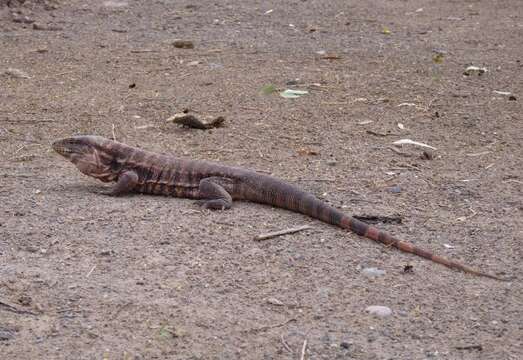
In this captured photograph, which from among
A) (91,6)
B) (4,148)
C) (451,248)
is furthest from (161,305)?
(91,6)

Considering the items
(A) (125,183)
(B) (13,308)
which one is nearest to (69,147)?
(A) (125,183)

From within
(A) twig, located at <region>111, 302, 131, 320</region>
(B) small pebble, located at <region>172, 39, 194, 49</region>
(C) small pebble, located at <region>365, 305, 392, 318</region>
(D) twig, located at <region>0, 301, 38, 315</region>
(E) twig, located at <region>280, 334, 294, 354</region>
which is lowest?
(B) small pebble, located at <region>172, 39, 194, 49</region>

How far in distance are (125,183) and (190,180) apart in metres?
0.49

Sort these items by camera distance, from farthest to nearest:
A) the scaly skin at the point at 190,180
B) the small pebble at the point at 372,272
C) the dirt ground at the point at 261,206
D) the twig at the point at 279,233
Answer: the scaly skin at the point at 190,180, the twig at the point at 279,233, the small pebble at the point at 372,272, the dirt ground at the point at 261,206

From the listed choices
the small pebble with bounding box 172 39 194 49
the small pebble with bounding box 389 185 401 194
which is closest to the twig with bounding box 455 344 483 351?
the small pebble with bounding box 389 185 401 194

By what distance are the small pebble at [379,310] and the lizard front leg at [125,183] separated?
8.15 feet

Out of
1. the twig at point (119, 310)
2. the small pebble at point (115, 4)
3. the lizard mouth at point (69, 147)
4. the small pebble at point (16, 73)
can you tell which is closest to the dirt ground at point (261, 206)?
the twig at point (119, 310)

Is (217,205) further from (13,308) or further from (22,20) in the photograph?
(22,20)

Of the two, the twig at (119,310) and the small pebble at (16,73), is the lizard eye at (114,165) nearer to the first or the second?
the twig at (119,310)

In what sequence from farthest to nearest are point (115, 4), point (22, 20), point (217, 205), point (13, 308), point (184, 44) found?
point (115, 4)
point (22, 20)
point (184, 44)
point (217, 205)
point (13, 308)

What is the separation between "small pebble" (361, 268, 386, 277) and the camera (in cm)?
516

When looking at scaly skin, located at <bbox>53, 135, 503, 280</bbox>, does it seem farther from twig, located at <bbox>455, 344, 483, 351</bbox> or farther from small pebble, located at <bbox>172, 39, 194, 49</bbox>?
small pebble, located at <bbox>172, 39, 194, 49</bbox>

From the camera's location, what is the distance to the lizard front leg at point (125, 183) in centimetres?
657

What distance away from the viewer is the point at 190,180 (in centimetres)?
653
